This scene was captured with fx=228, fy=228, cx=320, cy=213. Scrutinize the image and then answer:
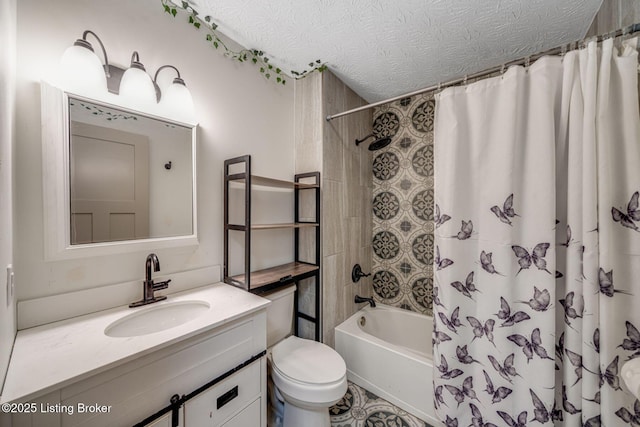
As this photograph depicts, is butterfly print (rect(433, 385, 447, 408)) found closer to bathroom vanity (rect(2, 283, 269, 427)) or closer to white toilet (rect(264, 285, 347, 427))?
white toilet (rect(264, 285, 347, 427))

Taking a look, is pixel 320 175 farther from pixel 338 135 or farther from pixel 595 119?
pixel 595 119

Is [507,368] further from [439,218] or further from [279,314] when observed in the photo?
[279,314]

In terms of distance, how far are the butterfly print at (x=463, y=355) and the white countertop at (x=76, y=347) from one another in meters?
1.01

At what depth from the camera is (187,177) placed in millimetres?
1229

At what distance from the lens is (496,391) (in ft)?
3.33

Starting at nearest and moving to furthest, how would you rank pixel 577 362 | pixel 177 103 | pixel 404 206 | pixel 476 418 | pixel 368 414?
pixel 577 362
pixel 476 418
pixel 177 103
pixel 368 414
pixel 404 206

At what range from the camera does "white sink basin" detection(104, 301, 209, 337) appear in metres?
0.95

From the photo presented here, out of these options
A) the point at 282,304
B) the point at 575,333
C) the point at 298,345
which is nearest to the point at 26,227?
the point at 282,304

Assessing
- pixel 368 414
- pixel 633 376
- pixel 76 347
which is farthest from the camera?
pixel 368 414

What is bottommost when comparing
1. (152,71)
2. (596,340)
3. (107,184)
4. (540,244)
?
(596,340)

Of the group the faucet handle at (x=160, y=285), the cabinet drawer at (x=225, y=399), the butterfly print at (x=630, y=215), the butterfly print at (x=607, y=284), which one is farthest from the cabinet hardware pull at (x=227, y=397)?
the butterfly print at (x=630, y=215)

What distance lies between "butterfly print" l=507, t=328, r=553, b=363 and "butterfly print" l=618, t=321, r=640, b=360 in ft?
0.69

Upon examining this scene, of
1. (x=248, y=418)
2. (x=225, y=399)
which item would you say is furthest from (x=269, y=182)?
(x=248, y=418)

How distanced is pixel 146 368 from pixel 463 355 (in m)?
1.34
